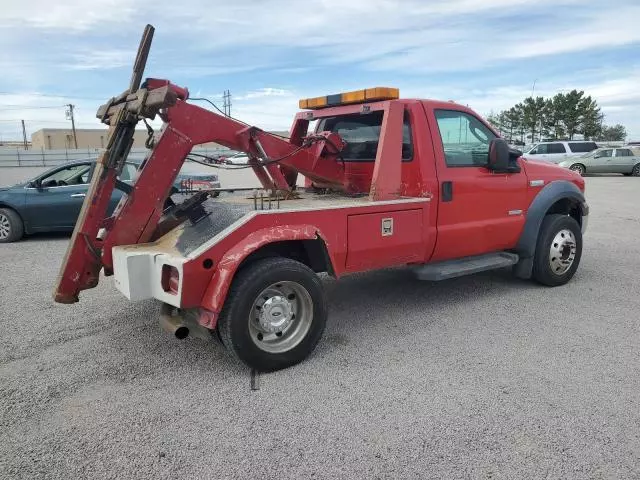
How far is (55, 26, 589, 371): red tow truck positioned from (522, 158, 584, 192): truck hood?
3 cm

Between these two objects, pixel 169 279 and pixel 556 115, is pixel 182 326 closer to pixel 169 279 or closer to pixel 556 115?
pixel 169 279

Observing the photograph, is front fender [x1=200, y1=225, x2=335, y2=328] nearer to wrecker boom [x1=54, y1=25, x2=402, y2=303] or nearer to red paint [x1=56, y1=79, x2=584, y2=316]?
red paint [x1=56, y1=79, x2=584, y2=316]

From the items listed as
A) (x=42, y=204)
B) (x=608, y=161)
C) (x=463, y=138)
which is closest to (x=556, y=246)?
(x=463, y=138)

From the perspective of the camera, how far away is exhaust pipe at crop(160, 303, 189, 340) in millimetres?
3922

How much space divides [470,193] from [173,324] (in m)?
3.21

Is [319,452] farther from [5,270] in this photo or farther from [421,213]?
[5,270]

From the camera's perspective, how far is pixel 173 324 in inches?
159

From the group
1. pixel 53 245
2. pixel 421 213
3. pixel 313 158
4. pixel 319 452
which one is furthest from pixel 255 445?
pixel 53 245

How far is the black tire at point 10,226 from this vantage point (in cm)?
938

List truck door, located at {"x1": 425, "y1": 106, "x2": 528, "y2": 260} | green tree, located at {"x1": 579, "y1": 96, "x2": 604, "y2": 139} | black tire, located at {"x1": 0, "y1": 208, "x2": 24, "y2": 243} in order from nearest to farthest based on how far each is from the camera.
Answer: truck door, located at {"x1": 425, "y1": 106, "x2": 528, "y2": 260}, black tire, located at {"x1": 0, "y1": 208, "x2": 24, "y2": 243}, green tree, located at {"x1": 579, "y1": 96, "x2": 604, "y2": 139}

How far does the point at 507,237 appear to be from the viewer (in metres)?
5.85

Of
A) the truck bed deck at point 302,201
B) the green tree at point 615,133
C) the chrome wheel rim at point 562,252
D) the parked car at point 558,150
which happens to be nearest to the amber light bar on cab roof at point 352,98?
the truck bed deck at point 302,201

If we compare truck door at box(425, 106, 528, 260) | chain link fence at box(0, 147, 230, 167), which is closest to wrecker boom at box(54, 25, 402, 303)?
truck door at box(425, 106, 528, 260)

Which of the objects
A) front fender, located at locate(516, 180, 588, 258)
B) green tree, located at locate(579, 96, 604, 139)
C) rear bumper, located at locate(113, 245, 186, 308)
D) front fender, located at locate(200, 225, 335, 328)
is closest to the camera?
front fender, located at locate(200, 225, 335, 328)
